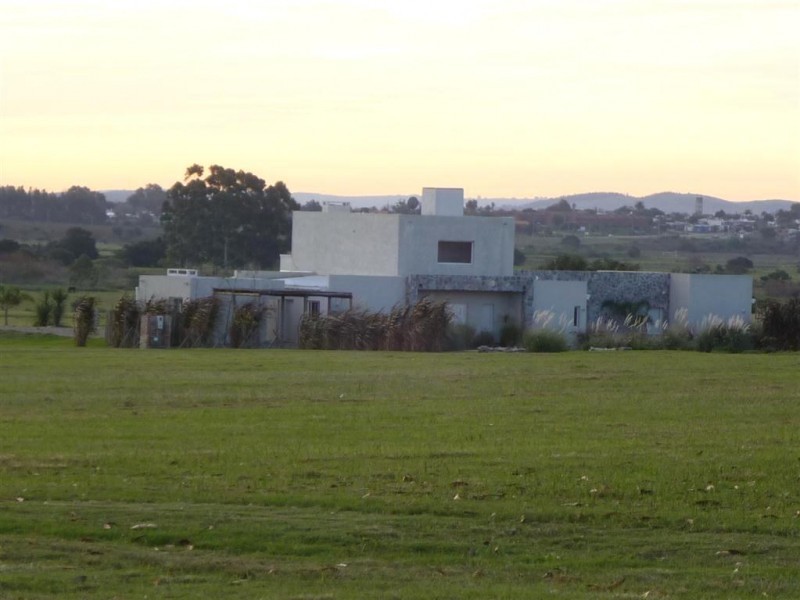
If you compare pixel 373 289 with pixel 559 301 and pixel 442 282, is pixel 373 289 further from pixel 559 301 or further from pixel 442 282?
pixel 559 301

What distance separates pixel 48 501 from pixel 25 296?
189 ft

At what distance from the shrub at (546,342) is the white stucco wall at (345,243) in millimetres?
11182

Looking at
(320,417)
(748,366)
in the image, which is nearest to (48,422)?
(320,417)

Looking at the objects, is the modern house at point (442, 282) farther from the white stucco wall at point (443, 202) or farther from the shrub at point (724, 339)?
the shrub at point (724, 339)

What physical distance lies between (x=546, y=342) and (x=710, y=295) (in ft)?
50.5

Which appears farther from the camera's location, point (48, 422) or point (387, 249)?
point (387, 249)

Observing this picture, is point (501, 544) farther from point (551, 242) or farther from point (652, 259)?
point (551, 242)

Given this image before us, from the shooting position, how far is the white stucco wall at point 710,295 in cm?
5719

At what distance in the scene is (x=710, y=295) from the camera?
189 ft

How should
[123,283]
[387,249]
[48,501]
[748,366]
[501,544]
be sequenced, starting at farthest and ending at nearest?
[123,283] < [387,249] < [748,366] < [48,501] < [501,544]

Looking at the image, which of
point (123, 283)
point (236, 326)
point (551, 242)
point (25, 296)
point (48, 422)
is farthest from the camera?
point (551, 242)

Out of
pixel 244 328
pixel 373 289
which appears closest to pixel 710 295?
pixel 373 289

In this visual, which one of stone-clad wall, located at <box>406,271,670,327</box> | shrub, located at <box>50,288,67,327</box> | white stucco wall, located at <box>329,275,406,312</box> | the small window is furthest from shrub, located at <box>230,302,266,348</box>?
shrub, located at <box>50,288,67,327</box>

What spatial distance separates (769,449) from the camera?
1728 cm
